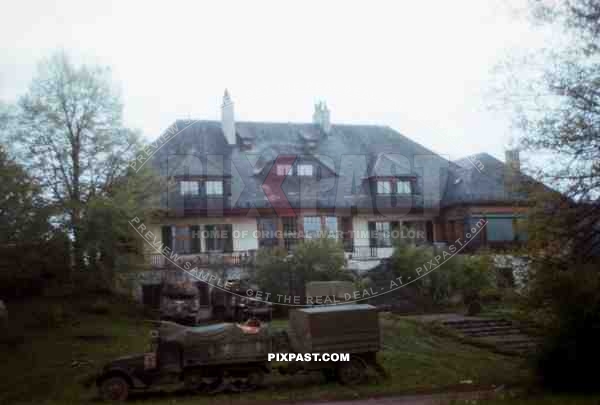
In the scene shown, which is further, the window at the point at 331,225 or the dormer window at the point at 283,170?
the dormer window at the point at 283,170

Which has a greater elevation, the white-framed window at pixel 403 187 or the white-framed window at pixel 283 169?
the white-framed window at pixel 283 169

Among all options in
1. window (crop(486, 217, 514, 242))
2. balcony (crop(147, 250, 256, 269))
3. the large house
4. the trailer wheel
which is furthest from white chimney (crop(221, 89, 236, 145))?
the trailer wheel

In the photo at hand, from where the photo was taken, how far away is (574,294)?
12.4m

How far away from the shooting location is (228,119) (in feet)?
108

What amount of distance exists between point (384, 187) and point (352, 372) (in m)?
17.7

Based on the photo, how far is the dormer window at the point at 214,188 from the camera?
2878cm

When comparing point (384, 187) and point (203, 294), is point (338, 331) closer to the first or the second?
point (203, 294)

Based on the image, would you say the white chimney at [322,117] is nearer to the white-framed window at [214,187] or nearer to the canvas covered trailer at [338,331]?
the white-framed window at [214,187]

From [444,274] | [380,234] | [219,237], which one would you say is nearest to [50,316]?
[219,237]

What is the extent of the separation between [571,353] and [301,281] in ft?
45.7

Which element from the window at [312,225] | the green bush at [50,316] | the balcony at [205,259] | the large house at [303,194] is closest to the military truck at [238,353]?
the green bush at [50,316]

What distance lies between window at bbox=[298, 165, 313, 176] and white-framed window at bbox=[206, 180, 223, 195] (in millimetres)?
4225

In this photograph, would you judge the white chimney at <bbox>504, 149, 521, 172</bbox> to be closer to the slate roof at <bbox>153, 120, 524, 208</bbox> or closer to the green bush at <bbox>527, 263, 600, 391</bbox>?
the green bush at <bbox>527, 263, 600, 391</bbox>

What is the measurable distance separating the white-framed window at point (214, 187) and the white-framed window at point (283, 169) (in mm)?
3122
